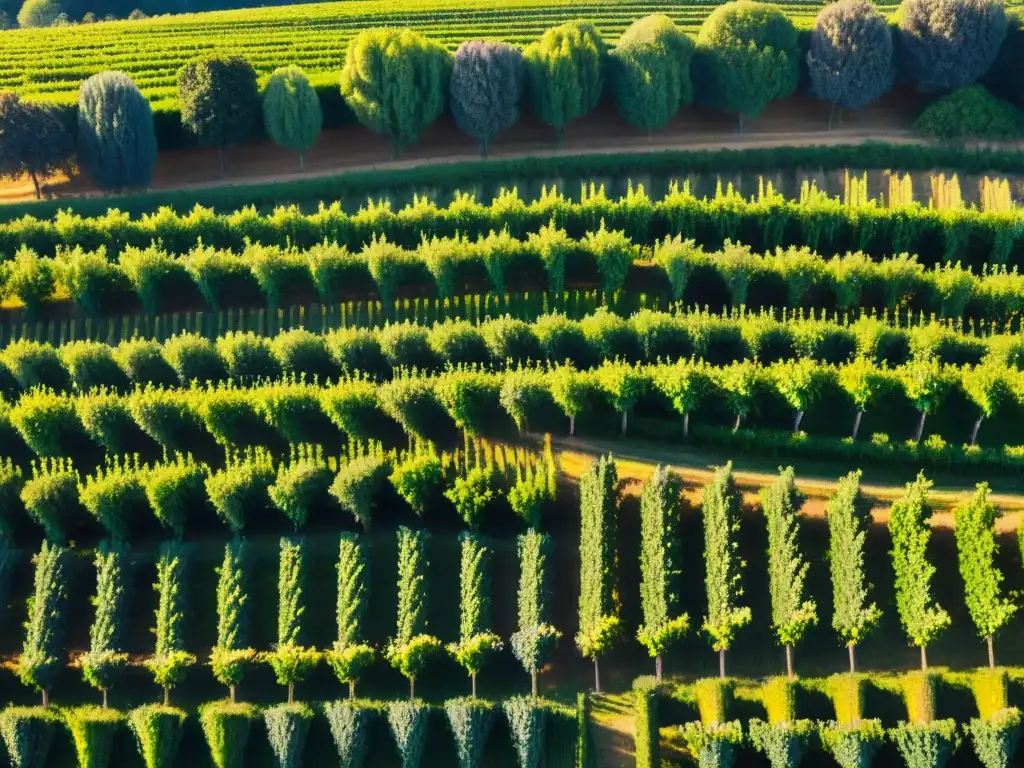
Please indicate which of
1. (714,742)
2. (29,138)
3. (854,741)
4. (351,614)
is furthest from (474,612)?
(29,138)

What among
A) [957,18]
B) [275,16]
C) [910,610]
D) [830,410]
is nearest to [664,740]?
[910,610]

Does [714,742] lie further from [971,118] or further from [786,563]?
[971,118]

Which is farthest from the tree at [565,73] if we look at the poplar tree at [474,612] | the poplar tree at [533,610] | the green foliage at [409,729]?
the green foliage at [409,729]

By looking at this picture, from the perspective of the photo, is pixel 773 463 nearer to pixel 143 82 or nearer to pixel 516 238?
pixel 516 238

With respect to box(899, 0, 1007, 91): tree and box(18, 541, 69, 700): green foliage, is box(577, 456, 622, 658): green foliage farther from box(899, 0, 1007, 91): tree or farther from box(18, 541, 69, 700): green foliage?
box(899, 0, 1007, 91): tree

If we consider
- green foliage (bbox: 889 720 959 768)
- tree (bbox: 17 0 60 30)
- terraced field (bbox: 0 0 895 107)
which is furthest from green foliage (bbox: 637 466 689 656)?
tree (bbox: 17 0 60 30)
